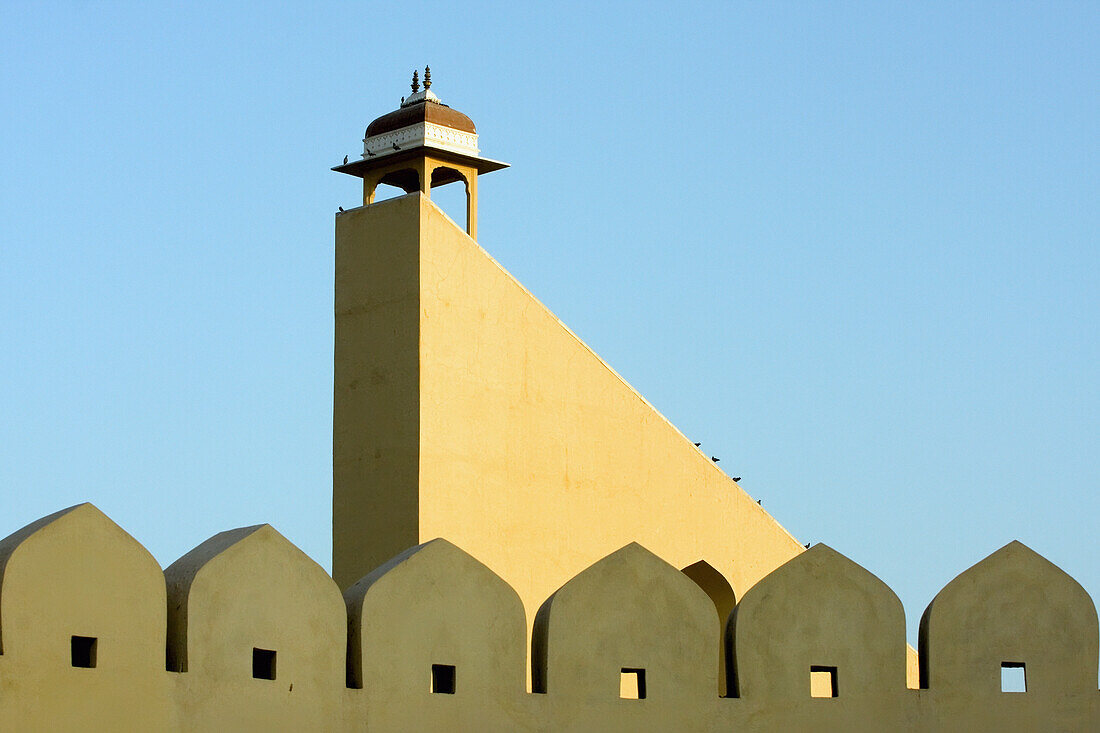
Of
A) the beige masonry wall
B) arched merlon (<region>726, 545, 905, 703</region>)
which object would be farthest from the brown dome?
arched merlon (<region>726, 545, 905, 703</region>)

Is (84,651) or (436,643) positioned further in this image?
(436,643)

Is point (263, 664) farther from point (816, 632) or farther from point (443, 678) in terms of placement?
point (816, 632)

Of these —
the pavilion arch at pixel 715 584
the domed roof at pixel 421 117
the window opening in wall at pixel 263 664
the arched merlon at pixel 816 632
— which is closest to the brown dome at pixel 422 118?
the domed roof at pixel 421 117

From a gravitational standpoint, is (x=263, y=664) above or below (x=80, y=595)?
below

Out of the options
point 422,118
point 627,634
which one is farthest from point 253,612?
point 422,118

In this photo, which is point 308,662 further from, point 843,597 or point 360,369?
point 360,369

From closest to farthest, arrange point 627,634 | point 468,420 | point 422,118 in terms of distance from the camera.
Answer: point 627,634 → point 468,420 → point 422,118

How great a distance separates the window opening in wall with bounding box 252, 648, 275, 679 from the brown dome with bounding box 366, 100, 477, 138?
220 inches

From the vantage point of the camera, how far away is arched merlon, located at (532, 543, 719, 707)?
8.14 meters

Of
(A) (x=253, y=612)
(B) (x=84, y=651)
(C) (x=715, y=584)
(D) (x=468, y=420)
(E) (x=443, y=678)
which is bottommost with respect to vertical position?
(E) (x=443, y=678)

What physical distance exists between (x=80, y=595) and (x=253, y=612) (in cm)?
71

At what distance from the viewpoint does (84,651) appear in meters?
7.04

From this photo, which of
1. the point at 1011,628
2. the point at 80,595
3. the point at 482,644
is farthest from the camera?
the point at 1011,628

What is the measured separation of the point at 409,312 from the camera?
431 inches
